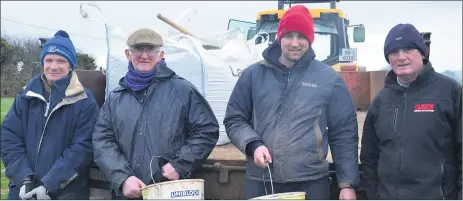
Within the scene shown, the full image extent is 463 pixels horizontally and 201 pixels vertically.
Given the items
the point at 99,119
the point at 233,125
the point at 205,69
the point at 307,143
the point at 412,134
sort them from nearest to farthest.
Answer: the point at 412,134 < the point at 307,143 < the point at 233,125 < the point at 99,119 < the point at 205,69

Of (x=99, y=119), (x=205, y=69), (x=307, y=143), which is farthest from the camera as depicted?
(x=205, y=69)

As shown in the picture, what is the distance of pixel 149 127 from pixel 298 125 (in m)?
0.80

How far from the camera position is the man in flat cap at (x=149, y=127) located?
2.79 m

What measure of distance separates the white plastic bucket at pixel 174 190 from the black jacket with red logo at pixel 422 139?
2.98 ft

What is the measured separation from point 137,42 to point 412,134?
1503 mm

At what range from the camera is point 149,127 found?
9.20ft

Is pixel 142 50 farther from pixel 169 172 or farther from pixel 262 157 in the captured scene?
pixel 262 157

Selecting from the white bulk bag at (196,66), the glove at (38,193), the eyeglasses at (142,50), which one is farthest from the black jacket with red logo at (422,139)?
the glove at (38,193)

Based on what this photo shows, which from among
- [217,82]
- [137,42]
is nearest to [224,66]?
[217,82]

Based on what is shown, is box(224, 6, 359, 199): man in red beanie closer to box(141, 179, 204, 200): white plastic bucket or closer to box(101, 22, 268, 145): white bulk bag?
box(141, 179, 204, 200): white plastic bucket

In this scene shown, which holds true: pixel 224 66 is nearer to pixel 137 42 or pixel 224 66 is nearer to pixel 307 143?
pixel 137 42

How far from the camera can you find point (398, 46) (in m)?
2.47

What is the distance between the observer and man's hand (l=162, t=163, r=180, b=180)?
2745mm

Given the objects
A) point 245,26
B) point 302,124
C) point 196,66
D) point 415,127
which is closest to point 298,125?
point 302,124
